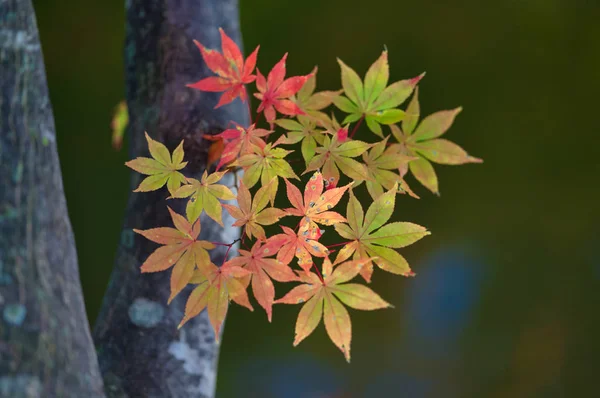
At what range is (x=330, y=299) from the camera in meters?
0.66

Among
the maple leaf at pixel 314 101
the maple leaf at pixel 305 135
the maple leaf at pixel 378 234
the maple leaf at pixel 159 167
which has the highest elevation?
the maple leaf at pixel 314 101

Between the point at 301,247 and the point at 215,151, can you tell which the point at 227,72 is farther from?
the point at 301,247

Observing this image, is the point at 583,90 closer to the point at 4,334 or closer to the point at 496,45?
the point at 496,45

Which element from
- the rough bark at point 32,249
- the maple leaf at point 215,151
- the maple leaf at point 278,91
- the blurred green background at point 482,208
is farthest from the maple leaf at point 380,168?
the blurred green background at point 482,208

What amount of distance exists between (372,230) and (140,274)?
383 millimetres

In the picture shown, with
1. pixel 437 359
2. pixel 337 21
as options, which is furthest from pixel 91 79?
pixel 437 359

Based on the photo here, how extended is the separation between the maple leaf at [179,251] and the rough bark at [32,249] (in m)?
0.10

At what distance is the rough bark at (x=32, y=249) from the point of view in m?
0.57

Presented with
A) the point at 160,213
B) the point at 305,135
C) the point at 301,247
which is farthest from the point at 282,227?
the point at 160,213

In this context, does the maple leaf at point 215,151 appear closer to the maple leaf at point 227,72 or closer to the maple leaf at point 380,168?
the maple leaf at point 227,72

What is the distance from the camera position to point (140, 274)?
87cm

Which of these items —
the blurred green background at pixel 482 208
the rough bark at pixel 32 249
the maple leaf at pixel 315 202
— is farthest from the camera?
the blurred green background at pixel 482 208

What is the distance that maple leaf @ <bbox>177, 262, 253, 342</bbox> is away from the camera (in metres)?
0.68

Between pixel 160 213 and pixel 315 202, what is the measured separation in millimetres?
307
